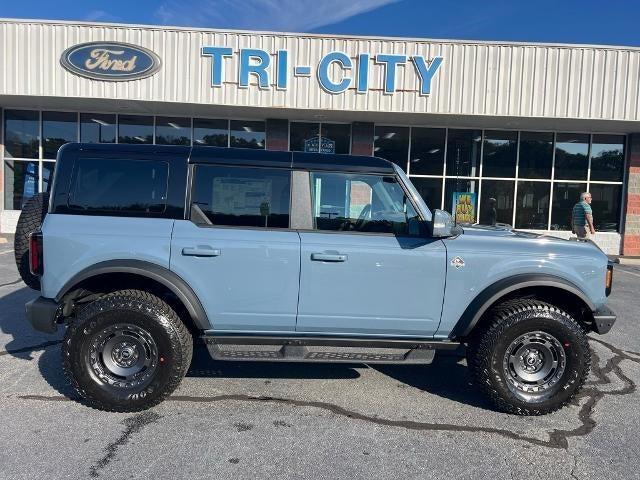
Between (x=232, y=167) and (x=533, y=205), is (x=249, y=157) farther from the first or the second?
(x=533, y=205)

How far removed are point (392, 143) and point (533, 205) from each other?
187 inches

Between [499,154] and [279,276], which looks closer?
[279,276]

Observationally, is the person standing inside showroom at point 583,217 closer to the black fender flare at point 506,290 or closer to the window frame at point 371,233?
the black fender flare at point 506,290

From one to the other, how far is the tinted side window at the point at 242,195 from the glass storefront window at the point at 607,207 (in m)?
13.6

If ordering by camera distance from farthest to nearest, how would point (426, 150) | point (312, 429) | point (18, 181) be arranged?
point (18, 181), point (426, 150), point (312, 429)

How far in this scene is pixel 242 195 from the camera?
3.64m

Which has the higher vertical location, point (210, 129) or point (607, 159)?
point (210, 129)

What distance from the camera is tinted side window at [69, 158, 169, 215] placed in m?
Answer: 3.58

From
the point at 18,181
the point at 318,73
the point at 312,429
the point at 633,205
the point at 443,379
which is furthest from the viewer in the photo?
the point at 18,181

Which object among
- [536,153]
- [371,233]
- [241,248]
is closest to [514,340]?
[371,233]

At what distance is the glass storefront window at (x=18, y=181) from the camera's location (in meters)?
14.4

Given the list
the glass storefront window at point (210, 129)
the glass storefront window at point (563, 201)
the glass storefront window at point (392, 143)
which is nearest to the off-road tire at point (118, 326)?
the glass storefront window at point (210, 129)

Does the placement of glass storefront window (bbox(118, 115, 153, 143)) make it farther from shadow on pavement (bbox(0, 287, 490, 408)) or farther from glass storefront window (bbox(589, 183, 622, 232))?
glass storefront window (bbox(589, 183, 622, 232))

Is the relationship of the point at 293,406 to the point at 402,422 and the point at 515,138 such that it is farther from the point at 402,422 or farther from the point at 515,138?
the point at 515,138
